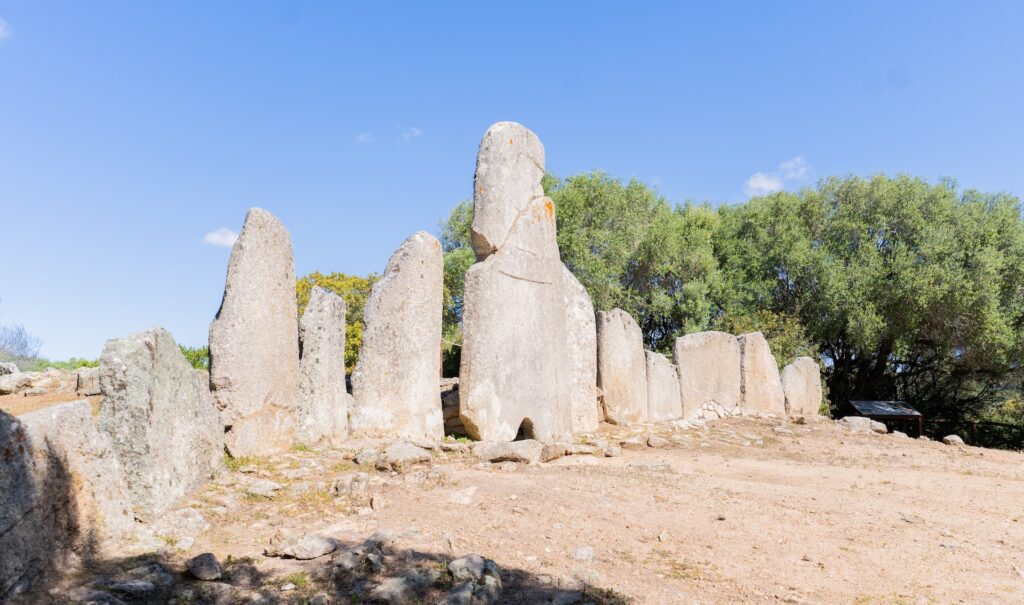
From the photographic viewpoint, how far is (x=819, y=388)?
1819 cm

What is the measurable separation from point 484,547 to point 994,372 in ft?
69.1

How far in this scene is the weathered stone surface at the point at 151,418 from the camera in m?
5.55

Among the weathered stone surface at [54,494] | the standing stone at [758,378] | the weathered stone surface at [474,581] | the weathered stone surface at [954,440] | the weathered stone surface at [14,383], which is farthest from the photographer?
the standing stone at [758,378]

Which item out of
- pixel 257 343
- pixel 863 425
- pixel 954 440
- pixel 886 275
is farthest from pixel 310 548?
pixel 886 275

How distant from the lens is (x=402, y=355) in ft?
31.8

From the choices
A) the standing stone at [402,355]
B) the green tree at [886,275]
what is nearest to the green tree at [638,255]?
the green tree at [886,275]

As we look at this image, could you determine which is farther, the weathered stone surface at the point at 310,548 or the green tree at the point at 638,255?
the green tree at the point at 638,255

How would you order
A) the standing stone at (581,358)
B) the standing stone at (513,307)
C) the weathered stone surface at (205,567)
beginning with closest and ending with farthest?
1. the weathered stone surface at (205,567)
2. the standing stone at (513,307)
3. the standing stone at (581,358)

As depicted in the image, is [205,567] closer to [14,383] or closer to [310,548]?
[310,548]

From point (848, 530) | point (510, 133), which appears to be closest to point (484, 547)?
point (848, 530)

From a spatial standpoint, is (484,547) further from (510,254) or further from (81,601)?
(510,254)

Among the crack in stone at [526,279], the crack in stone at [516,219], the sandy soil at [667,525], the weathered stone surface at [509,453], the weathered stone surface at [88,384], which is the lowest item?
the sandy soil at [667,525]

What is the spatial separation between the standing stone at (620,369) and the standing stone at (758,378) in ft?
11.9

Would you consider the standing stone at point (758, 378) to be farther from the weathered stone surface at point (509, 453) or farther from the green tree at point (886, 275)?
the weathered stone surface at point (509, 453)
